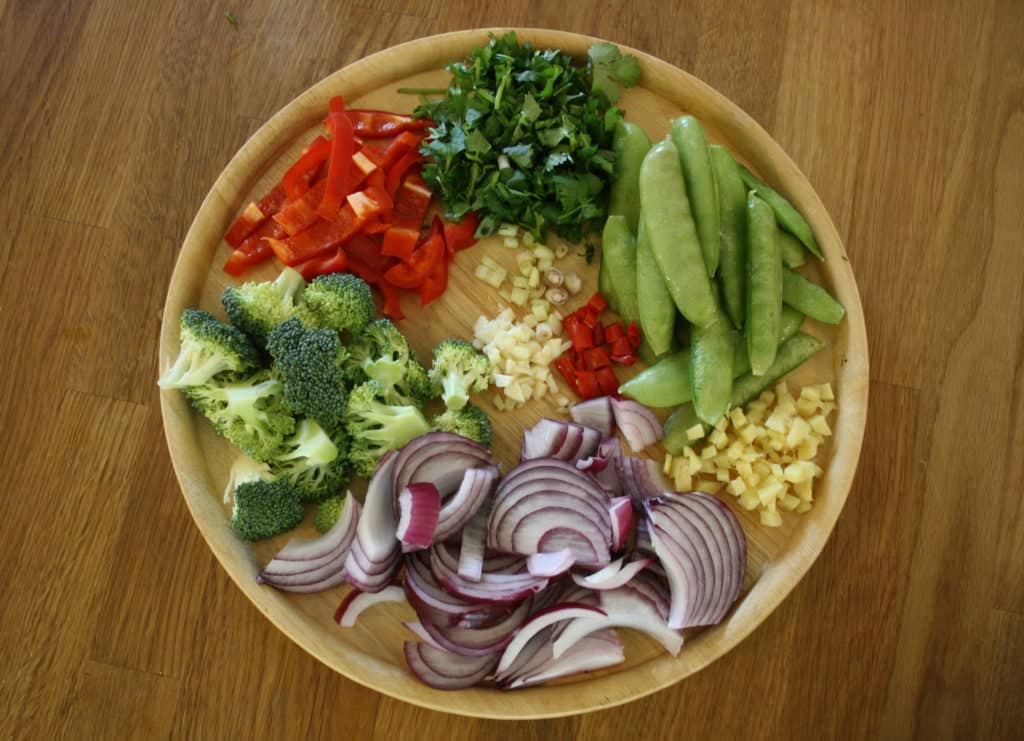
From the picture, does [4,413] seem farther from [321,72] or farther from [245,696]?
[321,72]

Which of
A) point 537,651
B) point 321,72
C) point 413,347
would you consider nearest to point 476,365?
point 413,347

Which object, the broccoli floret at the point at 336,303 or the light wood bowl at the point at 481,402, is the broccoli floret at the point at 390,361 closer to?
the broccoli floret at the point at 336,303

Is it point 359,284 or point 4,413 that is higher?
point 359,284

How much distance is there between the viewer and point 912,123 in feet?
10.6

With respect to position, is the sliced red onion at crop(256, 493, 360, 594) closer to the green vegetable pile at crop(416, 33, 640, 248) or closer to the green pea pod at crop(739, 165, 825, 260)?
the green vegetable pile at crop(416, 33, 640, 248)

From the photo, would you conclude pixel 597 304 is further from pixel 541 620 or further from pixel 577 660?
pixel 577 660

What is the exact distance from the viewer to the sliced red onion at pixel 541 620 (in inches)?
103

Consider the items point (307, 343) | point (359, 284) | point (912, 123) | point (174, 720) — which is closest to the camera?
point (307, 343)

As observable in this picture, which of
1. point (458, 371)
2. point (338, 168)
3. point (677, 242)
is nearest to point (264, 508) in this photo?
point (458, 371)

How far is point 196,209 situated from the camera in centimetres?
325

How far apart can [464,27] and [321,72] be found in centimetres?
57

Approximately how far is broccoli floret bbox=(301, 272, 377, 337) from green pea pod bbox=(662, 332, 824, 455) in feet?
3.51

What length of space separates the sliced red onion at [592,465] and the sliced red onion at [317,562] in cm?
73

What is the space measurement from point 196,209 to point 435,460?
1416mm
